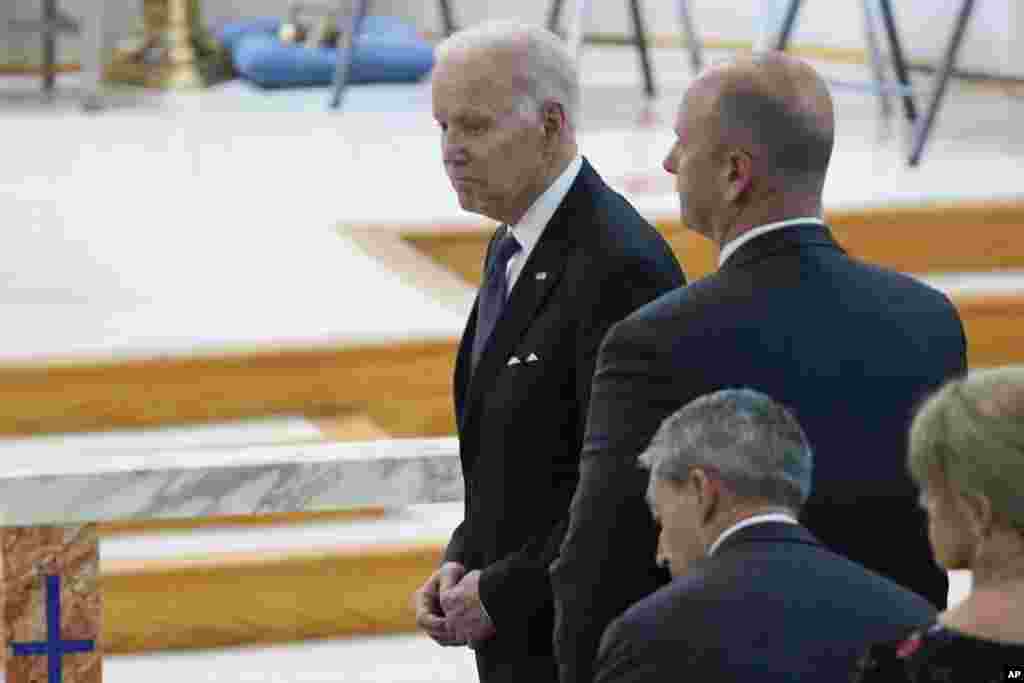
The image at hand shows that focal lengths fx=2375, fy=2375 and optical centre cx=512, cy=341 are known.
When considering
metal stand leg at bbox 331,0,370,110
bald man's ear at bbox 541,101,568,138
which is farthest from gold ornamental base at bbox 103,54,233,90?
bald man's ear at bbox 541,101,568,138

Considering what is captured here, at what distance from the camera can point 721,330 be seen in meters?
2.38

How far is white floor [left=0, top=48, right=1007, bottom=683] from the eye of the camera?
187 inches

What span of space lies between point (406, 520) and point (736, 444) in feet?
8.99

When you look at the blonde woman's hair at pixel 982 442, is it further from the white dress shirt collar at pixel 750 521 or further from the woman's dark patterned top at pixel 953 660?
the white dress shirt collar at pixel 750 521

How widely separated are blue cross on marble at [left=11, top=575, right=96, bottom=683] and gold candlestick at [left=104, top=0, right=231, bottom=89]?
6.15 meters

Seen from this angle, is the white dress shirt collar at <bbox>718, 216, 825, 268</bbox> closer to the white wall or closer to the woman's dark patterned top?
the woman's dark patterned top

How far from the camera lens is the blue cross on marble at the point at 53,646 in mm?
3373

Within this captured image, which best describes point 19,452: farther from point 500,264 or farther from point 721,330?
point 721,330

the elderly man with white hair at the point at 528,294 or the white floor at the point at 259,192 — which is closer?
the elderly man with white hair at the point at 528,294

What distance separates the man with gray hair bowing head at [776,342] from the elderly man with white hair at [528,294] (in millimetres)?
313

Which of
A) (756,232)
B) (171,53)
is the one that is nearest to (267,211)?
(171,53)

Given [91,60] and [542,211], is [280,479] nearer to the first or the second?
[542,211]

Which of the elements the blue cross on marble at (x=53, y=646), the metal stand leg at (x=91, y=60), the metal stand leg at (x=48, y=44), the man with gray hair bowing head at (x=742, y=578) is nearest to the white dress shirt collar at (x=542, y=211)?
the man with gray hair bowing head at (x=742, y=578)

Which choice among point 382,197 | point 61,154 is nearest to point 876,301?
point 382,197
